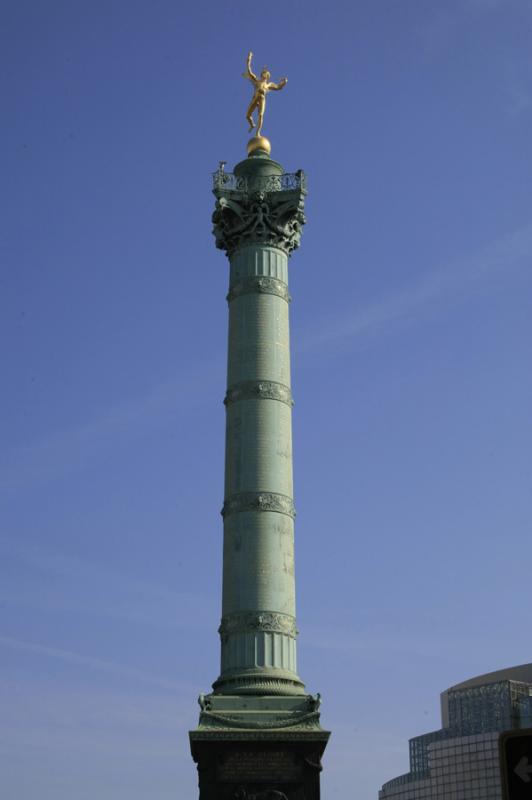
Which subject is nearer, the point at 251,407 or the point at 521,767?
the point at 521,767

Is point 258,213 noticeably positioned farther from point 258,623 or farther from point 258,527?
point 258,623

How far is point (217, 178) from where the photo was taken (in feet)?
137

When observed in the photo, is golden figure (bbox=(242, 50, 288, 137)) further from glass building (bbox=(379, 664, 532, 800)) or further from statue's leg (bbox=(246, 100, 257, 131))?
glass building (bbox=(379, 664, 532, 800))

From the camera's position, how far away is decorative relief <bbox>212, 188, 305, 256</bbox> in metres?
40.9

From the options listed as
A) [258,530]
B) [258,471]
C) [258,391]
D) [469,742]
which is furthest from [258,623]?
[469,742]

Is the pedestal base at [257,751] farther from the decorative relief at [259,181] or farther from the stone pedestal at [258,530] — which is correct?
the decorative relief at [259,181]

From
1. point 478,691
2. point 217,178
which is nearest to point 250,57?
point 217,178

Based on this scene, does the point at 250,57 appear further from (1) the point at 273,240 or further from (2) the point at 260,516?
(2) the point at 260,516

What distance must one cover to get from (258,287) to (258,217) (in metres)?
2.93

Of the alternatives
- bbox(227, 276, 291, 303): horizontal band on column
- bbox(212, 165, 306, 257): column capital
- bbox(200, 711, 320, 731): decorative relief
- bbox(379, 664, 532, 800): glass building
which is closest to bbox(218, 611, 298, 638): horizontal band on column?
bbox(200, 711, 320, 731): decorative relief

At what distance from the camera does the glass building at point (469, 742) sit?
12719 cm

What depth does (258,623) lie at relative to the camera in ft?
115

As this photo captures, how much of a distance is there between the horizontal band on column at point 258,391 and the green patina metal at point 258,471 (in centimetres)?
4

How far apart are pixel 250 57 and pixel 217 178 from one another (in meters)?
6.34
